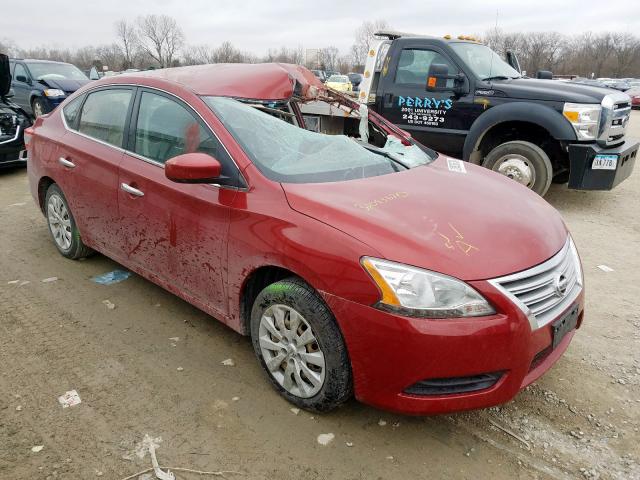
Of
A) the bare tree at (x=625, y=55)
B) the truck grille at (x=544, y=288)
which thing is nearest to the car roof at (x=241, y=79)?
the truck grille at (x=544, y=288)

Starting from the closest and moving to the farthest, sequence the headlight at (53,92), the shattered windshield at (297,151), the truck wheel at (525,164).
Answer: the shattered windshield at (297,151) → the truck wheel at (525,164) → the headlight at (53,92)

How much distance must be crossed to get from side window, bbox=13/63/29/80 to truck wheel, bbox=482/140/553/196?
1166cm

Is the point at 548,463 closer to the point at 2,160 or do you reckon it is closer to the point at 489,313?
the point at 489,313

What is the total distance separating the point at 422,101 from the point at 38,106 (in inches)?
393

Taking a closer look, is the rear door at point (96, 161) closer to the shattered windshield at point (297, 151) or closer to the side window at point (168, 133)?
the side window at point (168, 133)

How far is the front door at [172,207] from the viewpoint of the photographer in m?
2.79

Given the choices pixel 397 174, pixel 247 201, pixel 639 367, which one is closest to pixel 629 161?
pixel 639 367

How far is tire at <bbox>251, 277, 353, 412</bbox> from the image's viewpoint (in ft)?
7.50

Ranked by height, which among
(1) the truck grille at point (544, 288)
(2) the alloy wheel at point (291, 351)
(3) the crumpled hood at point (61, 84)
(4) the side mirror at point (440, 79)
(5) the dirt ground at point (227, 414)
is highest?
(4) the side mirror at point (440, 79)

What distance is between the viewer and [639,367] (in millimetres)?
2973

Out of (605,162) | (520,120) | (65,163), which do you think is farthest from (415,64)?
(65,163)

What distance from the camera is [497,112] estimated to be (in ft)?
20.1

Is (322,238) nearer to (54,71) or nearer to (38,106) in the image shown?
(38,106)

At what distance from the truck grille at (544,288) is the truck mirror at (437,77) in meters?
4.37
